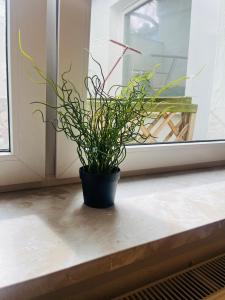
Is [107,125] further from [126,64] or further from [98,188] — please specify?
[126,64]

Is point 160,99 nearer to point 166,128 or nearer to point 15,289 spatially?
point 166,128

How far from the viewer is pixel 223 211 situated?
0.79 metres

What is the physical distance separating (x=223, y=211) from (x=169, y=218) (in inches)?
6.3

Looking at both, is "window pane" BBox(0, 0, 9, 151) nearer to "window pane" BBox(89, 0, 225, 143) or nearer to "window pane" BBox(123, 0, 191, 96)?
"window pane" BBox(89, 0, 225, 143)

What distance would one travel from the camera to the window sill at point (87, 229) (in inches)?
20.0

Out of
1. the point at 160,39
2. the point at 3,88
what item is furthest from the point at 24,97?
the point at 160,39

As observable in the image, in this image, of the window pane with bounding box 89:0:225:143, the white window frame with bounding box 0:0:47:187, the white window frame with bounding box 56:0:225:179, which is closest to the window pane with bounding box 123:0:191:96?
the window pane with bounding box 89:0:225:143

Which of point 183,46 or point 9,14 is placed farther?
point 183,46

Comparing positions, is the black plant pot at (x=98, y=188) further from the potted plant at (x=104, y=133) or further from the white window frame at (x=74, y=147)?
the white window frame at (x=74, y=147)

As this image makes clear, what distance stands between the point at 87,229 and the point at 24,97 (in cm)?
37

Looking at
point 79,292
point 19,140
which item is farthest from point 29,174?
point 79,292

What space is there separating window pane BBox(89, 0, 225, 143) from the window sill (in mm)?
221

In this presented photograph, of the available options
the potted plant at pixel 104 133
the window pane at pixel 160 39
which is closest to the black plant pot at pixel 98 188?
the potted plant at pixel 104 133

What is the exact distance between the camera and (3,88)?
784 mm
